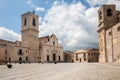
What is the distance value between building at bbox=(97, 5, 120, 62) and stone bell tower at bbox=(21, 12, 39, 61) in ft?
90.2

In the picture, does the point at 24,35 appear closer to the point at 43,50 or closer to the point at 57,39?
the point at 43,50

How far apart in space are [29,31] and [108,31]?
3230cm

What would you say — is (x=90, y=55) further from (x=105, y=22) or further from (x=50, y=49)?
(x=105, y=22)

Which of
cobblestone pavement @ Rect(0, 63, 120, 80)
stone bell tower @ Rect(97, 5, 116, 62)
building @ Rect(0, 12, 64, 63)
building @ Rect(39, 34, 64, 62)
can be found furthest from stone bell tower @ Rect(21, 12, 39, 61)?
cobblestone pavement @ Rect(0, 63, 120, 80)

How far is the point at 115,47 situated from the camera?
113 ft

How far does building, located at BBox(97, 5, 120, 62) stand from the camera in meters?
35.5

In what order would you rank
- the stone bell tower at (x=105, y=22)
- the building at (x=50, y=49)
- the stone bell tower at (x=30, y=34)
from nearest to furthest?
the stone bell tower at (x=105, y=22), the stone bell tower at (x=30, y=34), the building at (x=50, y=49)

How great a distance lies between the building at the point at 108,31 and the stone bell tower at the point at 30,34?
2749cm

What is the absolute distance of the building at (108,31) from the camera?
35.5 m

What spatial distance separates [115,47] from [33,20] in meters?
38.4

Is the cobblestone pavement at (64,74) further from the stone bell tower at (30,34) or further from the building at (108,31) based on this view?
the stone bell tower at (30,34)

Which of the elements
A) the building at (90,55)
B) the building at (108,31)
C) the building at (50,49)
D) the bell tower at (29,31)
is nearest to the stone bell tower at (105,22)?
the building at (108,31)

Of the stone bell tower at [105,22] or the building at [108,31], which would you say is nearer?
the building at [108,31]

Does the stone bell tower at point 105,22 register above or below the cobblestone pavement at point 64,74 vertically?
above
